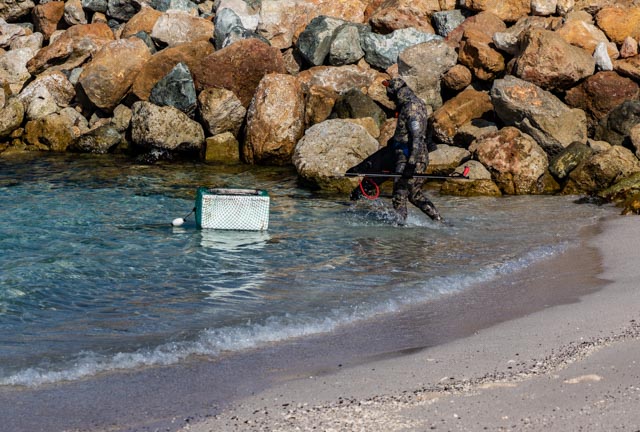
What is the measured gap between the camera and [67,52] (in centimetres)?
Answer: 2373

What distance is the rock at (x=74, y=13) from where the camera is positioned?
26.4 meters

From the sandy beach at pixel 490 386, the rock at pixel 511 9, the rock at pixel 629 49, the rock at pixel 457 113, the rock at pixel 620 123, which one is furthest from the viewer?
the rock at pixel 511 9

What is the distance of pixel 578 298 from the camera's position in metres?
7.75

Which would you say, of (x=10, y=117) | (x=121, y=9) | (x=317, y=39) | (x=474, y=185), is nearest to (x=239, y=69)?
(x=317, y=39)

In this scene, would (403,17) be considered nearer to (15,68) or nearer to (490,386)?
(15,68)

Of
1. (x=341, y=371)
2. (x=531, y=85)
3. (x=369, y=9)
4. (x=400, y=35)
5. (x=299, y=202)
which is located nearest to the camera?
(x=341, y=371)

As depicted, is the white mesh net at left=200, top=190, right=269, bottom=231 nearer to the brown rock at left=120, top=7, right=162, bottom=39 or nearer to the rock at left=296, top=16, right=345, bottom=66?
the rock at left=296, top=16, right=345, bottom=66

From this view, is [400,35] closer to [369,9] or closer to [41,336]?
[369,9]

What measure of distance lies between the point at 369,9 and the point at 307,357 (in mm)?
19004

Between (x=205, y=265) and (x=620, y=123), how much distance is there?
9946 mm

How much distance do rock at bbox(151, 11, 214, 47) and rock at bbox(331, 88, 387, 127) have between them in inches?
227

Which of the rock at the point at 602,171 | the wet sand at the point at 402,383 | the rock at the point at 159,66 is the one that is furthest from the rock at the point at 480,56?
the wet sand at the point at 402,383

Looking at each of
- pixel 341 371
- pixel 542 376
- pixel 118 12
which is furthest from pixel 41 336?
pixel 118 12

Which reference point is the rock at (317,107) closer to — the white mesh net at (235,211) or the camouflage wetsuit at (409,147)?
the camouflage wetsuit at (409,147)
